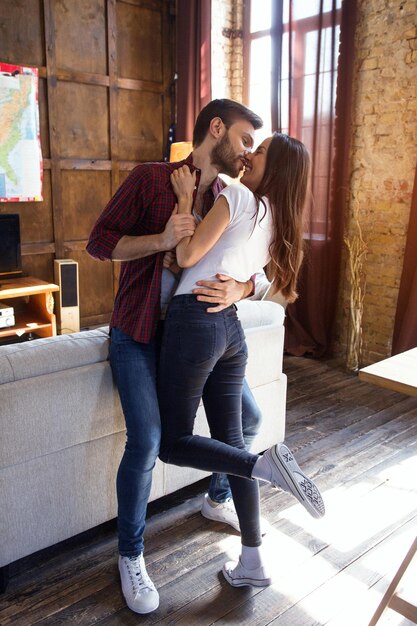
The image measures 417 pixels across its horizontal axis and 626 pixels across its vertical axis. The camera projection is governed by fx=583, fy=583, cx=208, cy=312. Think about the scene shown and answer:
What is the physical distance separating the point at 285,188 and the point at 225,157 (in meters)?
0.23

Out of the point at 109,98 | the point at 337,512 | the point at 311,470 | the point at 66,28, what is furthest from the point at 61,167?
the point at 337,512

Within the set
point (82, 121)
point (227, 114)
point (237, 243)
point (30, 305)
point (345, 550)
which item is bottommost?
point (345, 550)

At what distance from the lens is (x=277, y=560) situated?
201 centimetres

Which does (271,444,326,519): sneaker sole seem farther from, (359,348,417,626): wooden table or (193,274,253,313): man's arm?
(193,274,253,313): man's arm

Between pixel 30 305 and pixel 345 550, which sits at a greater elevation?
pixel 30 305

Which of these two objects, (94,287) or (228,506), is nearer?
(228,506)

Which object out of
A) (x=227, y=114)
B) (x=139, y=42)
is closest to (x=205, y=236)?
(x=227, y=114)

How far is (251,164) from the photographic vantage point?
1.71 m

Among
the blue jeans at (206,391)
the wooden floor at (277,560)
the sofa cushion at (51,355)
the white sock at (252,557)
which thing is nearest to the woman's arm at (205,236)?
the blue jeans at (206,391)

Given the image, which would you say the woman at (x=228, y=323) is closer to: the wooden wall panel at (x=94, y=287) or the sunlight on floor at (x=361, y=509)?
the sunlight on floor at (x=361, y=509)

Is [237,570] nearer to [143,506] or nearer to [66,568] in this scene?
[143,506]

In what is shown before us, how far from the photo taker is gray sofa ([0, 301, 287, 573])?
69.2 inches

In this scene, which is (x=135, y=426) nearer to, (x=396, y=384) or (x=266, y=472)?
(x=266, y=472)

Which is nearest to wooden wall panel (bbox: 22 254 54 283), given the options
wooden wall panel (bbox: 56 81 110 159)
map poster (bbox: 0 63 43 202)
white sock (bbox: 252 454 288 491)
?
map poster (bbox: 0 63 43 202)
